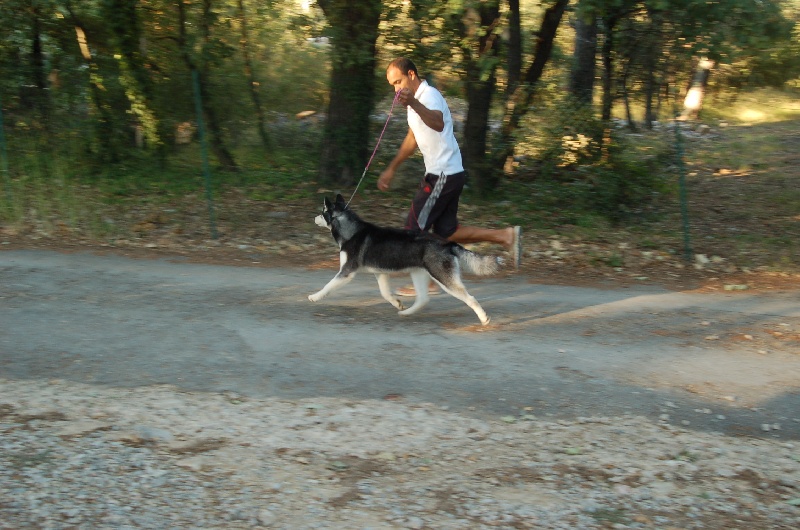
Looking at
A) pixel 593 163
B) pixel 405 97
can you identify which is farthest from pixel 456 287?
pixel 593 163

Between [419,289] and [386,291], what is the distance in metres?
0.35

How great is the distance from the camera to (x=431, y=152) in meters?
7.10

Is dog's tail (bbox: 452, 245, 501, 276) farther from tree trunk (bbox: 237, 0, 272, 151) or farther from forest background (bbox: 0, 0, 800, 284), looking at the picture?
tree trunk (bbox: 237, 0, 272, 151)

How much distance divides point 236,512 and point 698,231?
9.20 metres

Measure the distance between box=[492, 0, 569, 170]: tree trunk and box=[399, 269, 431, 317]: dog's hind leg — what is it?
4908 millimetres

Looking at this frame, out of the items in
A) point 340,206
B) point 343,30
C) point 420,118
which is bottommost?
point 340,206

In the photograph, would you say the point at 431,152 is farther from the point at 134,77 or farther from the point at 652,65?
the point at 134,77

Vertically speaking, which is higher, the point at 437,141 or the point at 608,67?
the point at 608,67

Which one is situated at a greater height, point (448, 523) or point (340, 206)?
point (340, 206)

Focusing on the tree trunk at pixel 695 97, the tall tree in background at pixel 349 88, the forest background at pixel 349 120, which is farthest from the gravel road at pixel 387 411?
the tree trunk at pixel 695 97

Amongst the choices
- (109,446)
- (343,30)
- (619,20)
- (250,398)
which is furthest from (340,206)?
(619,20)

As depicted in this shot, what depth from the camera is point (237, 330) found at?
265 inches

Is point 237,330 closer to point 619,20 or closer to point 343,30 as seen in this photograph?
point 343,30

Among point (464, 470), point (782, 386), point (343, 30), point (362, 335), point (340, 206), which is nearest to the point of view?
point (464, 470)
